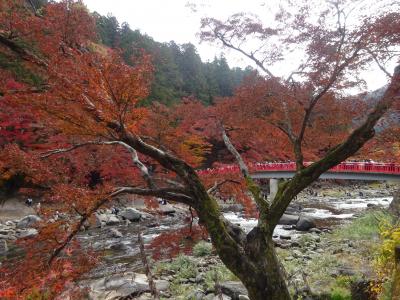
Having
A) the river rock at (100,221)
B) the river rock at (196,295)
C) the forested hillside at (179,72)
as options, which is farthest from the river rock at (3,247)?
the forested hillside at (179,72)

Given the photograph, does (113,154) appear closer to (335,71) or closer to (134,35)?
(335,71)

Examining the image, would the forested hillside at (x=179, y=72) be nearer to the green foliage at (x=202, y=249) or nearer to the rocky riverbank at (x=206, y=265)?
the rocky riverbank at (x=206, y=265)

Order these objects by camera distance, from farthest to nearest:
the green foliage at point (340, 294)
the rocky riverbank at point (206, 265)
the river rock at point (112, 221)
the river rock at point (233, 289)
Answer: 1. the river rock at point (112, 221)
2. the rocky riverbank at point (206, 265)
3. the river rock at point (233, 289)
4. the green foliage at point (340, 294)

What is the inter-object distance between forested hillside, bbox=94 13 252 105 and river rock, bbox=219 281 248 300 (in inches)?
1325

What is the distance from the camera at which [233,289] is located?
8.59 metres

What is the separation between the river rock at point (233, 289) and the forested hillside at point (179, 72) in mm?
33657

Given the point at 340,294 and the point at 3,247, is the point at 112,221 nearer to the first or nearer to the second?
the point at 3,247

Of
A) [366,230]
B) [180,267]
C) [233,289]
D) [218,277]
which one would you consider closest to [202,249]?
[180,267]

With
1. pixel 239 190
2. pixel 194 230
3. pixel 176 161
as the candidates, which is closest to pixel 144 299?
pixel 194 230

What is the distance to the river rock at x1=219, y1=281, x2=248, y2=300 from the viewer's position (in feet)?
27.5

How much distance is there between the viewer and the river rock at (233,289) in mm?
8384

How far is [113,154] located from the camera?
45.9ft

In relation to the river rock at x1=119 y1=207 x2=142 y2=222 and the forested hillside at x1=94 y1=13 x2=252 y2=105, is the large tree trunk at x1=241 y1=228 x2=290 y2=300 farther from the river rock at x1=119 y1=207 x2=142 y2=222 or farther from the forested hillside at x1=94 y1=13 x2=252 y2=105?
the forested hillside at x1=94 y1=13 x2=252 y2=105

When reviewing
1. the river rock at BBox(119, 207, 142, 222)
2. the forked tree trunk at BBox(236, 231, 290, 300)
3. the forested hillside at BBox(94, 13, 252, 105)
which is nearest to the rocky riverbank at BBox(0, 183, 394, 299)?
the forked tree trunk at BBox(236, 231, 290, 300)
